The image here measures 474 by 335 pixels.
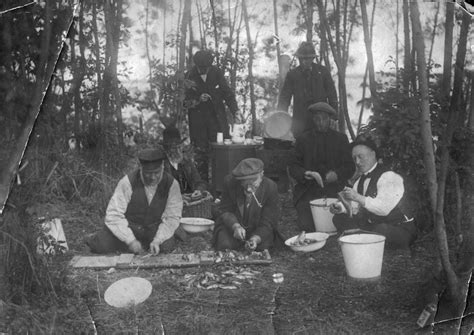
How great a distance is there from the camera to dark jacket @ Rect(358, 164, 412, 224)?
15.7 ft

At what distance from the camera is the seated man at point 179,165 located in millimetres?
4343

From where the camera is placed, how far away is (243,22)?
404cm

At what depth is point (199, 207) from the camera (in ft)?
17.2

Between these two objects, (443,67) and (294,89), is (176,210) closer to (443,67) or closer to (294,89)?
(294,89)

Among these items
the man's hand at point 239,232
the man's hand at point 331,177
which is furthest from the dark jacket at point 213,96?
the man's hand at point 331,177

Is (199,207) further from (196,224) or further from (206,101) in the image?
(206,101)

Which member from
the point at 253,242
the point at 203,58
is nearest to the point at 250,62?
the point at 203,58

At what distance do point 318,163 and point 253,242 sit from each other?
1.29m

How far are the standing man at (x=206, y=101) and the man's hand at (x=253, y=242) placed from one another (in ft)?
2.36

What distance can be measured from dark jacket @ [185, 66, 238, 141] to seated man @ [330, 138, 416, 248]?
1.03 metres

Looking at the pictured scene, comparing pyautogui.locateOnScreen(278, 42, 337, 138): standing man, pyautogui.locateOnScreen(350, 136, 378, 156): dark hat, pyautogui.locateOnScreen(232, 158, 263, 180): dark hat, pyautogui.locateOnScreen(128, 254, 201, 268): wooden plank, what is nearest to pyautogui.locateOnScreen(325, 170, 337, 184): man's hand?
pyautogui.locateOnScreen(278, 42, 337, 138): standing man

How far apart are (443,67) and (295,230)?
1975mm

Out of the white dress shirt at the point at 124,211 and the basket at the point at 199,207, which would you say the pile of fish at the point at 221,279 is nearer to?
the white dress shirt at the point at 124,211

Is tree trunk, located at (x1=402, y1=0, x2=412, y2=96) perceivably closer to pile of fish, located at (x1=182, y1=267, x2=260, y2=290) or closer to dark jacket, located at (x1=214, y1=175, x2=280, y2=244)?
dark jacket, located at (x1=214, y1=175, x2=280, y2=244)
